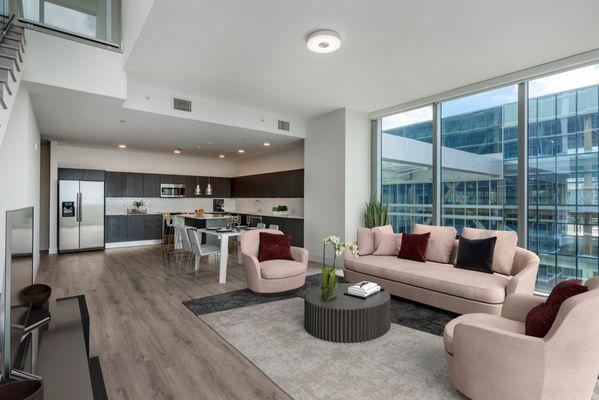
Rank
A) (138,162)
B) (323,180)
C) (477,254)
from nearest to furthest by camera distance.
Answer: (477,254), (323,180), (138,162)

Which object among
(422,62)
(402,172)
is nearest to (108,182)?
(402,172)

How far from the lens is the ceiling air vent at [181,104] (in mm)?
5242

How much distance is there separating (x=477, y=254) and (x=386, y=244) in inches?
52.8

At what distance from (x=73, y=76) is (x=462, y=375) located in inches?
203

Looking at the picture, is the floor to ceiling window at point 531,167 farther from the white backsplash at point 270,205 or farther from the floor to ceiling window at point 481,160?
the white backsplash at point 270,205

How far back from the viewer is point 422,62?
4094 mm

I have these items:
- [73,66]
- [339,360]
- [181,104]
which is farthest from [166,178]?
[339,360]

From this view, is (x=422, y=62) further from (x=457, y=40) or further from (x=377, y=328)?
(x=377, y=328)

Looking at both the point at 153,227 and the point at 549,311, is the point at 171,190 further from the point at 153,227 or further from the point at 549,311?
the point at 549,311

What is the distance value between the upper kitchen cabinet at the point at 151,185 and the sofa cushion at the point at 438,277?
686 centimetres

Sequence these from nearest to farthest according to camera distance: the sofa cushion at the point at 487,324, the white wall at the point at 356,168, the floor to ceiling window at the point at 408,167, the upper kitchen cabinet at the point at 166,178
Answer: the sofa cushion at the point at 487,324 < the floor to ceiling window at the point at 408,167 < the white wall at the point at 356,168 < the upper kitchen cabinet at the point at 166,178

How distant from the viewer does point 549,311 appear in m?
1.95

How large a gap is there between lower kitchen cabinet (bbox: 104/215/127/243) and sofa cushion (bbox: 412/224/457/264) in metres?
7.89

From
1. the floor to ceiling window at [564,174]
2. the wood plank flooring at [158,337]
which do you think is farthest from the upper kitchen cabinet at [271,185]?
the floor to ceiling window at [564,174]
